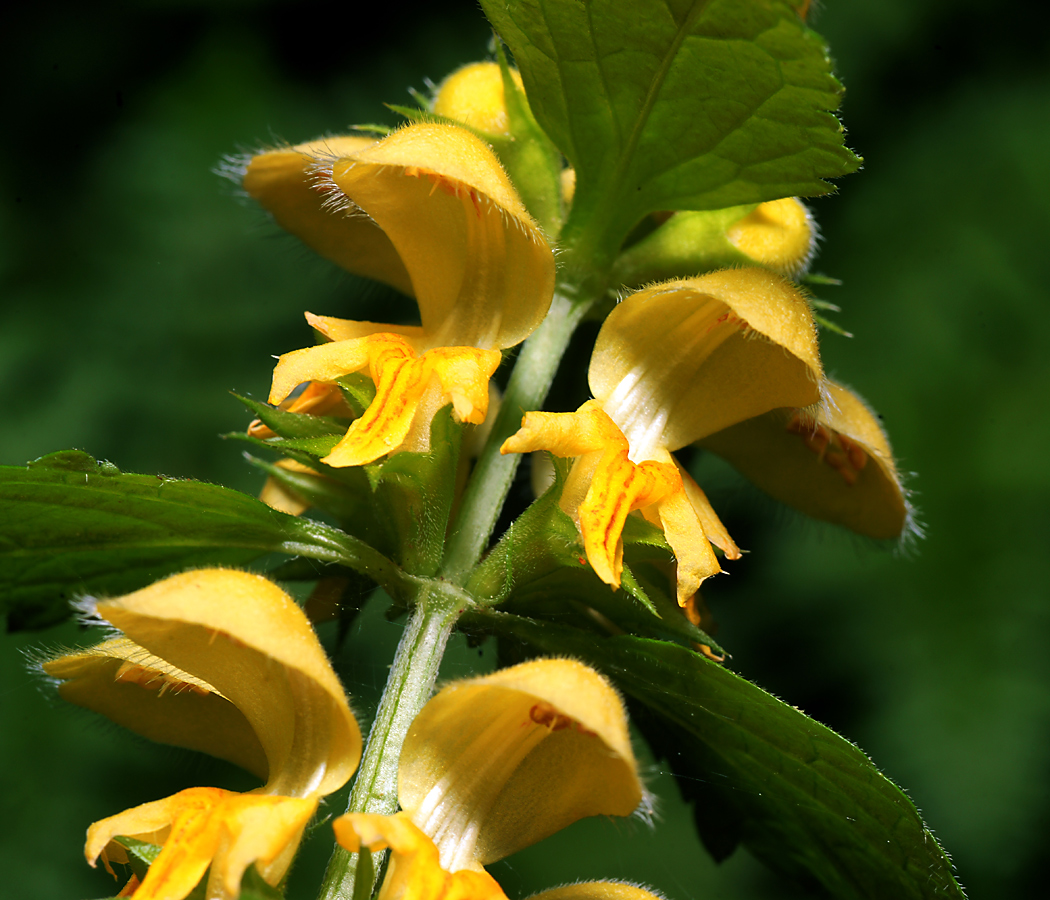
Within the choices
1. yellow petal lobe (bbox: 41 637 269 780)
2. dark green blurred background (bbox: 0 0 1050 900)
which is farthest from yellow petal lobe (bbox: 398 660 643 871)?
dark green blurred background (bbox: 0 0 1050 900)

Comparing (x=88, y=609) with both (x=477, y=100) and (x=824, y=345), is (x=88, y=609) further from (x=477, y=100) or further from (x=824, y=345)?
(x=824, y=345)

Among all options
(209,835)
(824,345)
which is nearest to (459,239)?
(209,835)

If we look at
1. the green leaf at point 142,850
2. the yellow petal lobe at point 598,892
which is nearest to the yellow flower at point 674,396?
the yellow petal lobe at point 598,892

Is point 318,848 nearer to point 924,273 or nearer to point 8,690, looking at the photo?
point 8,690

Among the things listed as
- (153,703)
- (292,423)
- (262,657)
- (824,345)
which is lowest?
(824,345)

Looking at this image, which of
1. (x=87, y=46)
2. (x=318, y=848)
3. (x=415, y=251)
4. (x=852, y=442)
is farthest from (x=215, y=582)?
(x=87, y=46)

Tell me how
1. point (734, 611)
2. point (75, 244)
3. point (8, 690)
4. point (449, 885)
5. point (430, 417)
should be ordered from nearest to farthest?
point (449, 885)
point (430, 417)
point (8, 690)
point (734, 611)
point (75, 244)

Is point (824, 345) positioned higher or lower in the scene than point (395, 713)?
lower
